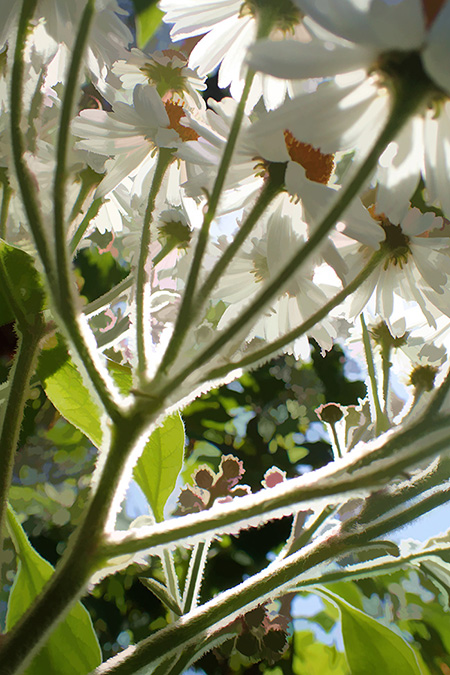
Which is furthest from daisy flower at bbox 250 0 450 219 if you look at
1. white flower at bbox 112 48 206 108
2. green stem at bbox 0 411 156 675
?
white flower at bbox 112 48 206 108

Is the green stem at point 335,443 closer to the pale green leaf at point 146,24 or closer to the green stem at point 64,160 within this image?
the green stem at point 64,160

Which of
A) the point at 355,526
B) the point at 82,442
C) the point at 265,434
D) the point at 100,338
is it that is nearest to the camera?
the point at 355,526

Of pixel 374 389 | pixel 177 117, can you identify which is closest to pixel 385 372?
pixel 374 389

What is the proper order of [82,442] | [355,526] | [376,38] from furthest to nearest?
[82,442] < [355,526] < [376,38]

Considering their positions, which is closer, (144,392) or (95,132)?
(144,392)

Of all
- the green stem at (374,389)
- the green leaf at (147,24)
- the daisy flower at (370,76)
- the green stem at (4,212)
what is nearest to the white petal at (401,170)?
the daisy flower at (370,76)

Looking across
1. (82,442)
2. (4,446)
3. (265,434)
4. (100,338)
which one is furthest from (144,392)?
(265,434)

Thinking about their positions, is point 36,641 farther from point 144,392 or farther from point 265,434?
point 265,434
